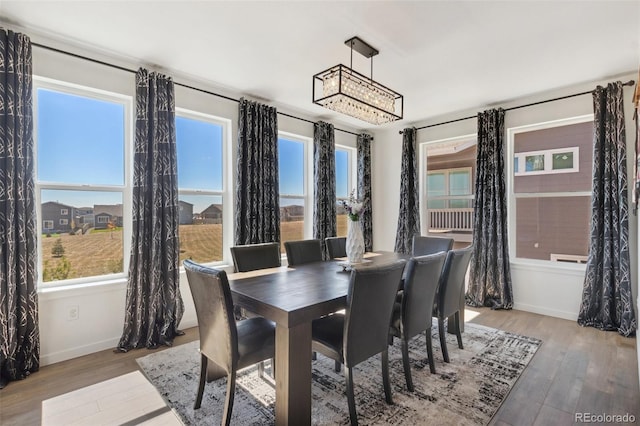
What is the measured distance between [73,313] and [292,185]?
113 inches

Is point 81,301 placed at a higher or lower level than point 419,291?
lower

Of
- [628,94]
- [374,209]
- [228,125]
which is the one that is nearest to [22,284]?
[228,125]

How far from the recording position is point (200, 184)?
12.2ft

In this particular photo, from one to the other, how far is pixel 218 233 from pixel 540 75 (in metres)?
3.91

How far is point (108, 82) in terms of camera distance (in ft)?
9.74

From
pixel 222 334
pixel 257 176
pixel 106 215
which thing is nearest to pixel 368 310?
pixel 222 334

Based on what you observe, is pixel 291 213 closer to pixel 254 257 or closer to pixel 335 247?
pixel 335 247

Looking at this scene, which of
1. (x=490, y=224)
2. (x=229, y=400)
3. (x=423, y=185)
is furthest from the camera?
(x=423, y=185)

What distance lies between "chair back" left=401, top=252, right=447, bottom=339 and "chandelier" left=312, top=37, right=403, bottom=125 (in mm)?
1308

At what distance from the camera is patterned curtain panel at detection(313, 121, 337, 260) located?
468 centimetres

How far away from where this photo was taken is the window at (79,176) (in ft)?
9.08

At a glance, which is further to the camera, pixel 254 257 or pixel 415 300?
pixel 254 257

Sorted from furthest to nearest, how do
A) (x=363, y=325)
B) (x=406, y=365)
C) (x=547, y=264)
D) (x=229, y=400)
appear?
(x=547, y=264) < (x=406, y=365) < (x=363, y=325) < (x=229, y=400)

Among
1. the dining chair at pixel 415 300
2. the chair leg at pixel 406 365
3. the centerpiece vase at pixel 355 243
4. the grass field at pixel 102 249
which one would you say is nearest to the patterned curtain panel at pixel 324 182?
the grass field at pixel 102 249
